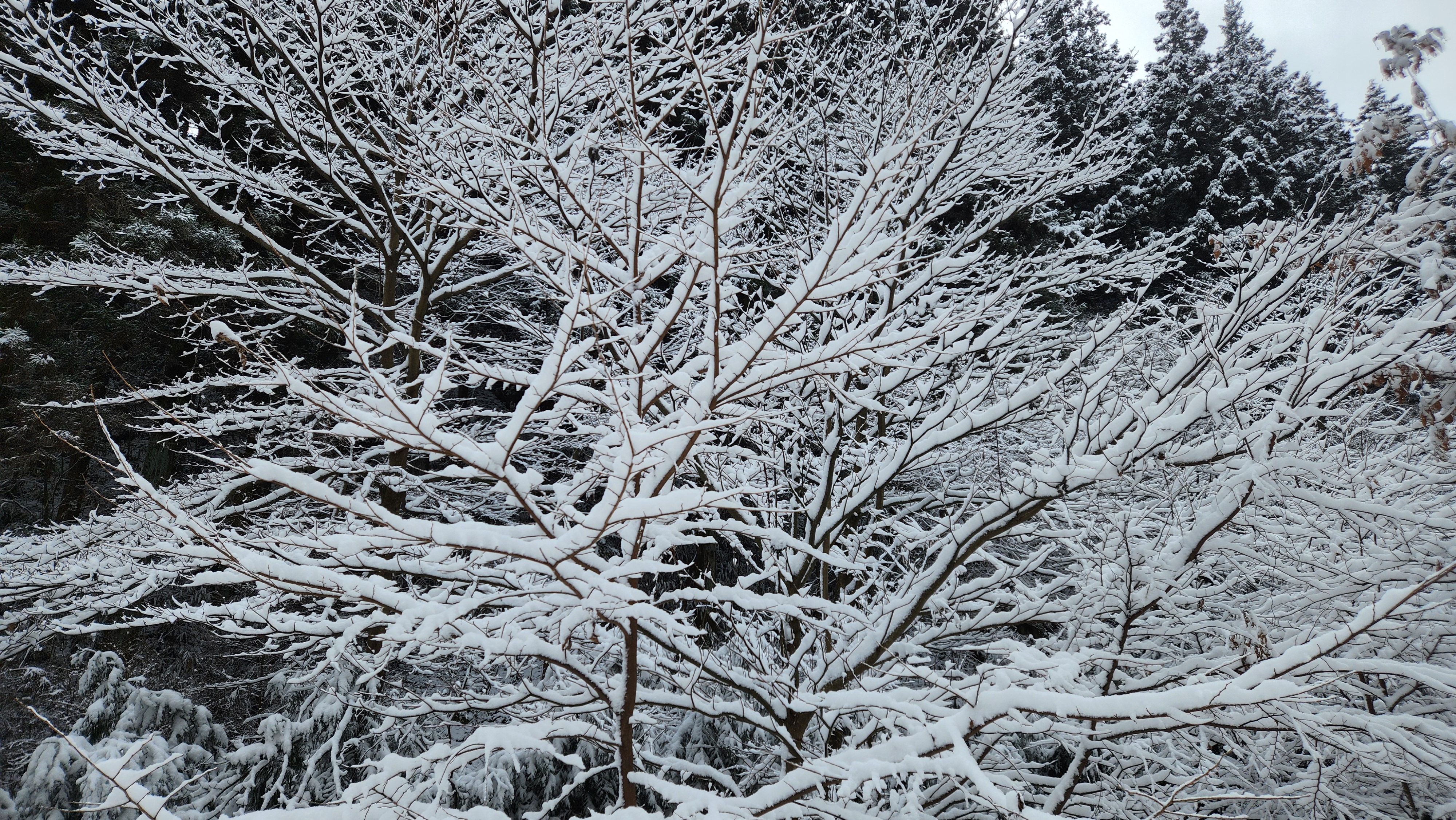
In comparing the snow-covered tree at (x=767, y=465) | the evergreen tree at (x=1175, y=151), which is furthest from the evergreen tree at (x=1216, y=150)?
the snow-covered tree at (x=767, y=465)

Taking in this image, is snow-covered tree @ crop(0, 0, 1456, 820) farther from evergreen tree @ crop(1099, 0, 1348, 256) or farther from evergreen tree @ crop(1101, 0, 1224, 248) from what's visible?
evergreen tree @ crop(1099, 0, 1348, 256)

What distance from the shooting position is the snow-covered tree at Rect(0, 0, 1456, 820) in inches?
76.3

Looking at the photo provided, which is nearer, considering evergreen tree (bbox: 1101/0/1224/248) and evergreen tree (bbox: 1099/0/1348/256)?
evergreen tree (bbox: 1099/0/1348/256)

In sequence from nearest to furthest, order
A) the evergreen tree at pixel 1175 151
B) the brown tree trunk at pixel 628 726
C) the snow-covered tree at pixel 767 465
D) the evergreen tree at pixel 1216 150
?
the snow-covered tree at pixel 767 465, the brown tree trunk at pixel 628 726, the evergreen tree at pixel 1216 150, the evergreen tree at pixel 1175 151

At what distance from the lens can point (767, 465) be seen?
385 centimetres

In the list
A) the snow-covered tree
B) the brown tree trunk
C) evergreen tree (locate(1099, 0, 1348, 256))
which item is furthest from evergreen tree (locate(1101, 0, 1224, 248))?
the brown tree trunk

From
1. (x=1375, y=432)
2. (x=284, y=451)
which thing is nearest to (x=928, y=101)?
(x=1375, y=432)

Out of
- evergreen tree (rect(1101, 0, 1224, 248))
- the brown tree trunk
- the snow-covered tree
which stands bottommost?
the brown tree trunk

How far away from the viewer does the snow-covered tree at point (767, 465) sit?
1938 millimetres

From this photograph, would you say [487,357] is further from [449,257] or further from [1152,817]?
[1152,817]

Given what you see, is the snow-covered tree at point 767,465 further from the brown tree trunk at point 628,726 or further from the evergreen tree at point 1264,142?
the evergreen tree at point 1264,142

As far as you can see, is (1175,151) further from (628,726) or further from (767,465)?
(628,726)

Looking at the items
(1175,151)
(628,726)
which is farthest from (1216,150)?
(628,726)

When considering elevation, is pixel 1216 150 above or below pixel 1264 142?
below
